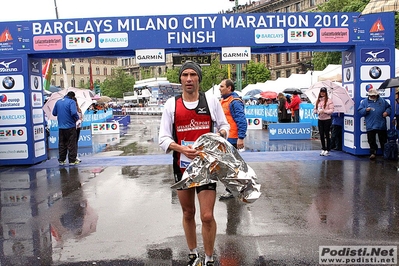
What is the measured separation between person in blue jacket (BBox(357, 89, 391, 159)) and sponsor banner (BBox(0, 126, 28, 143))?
336 inches

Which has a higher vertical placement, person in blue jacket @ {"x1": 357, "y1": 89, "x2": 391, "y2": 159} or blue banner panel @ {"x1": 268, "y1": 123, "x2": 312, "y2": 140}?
person in blue jacket @ {"x1": 357, "y1": 89, "x2": 391, "y2": 159}

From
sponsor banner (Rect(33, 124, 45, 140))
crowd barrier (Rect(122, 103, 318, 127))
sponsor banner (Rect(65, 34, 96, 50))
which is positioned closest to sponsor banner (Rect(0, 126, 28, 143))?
sponsor banner (Rect(33, 124, 45, 140))

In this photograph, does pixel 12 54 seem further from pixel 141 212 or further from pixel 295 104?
pixel 295 104

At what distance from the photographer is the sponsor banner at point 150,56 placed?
34.9 ft

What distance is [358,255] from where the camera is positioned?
432cm

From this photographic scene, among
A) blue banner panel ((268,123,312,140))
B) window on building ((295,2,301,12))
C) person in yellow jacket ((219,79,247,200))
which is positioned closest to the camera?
person in yellow jacket ((219,79,247,200))

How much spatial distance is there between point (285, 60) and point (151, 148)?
63744mm

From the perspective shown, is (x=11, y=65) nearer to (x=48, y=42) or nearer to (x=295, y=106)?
(x=48, y=42)

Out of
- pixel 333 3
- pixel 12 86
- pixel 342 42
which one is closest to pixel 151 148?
pixel 12 86

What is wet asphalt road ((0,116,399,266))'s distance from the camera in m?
4.48

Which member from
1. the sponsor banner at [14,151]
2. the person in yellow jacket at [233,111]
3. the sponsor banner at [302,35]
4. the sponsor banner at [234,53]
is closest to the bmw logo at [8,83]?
the sponsor banner at [14,151]

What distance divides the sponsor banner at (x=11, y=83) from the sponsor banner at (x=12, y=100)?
0.43 feet

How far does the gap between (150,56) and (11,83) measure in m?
3.67

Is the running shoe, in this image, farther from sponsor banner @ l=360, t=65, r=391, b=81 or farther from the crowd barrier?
the crowd barrier
